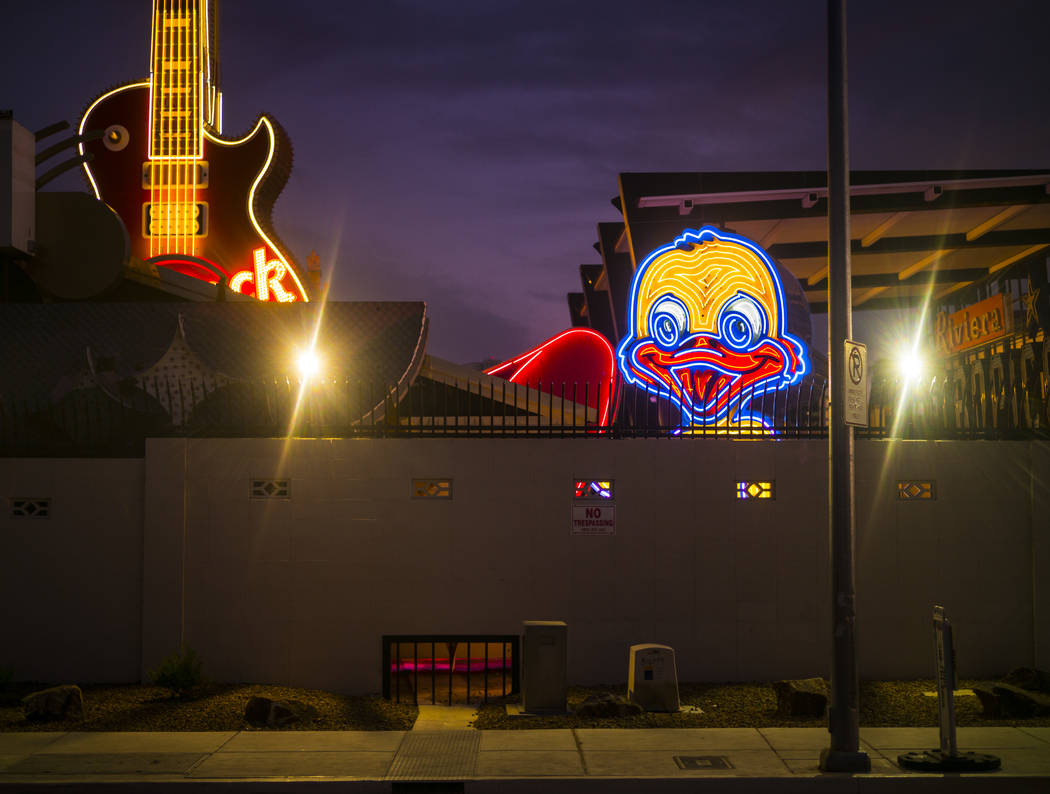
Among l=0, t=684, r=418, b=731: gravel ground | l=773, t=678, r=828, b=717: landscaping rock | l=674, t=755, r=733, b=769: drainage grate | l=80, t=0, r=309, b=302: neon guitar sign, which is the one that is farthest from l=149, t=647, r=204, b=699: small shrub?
l=80, t=0, r=309, b=302: neon guitar sign

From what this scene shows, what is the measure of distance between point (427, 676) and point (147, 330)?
26.5 ft

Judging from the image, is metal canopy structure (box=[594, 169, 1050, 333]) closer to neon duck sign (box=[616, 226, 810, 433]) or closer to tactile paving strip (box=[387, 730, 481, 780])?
neon duck sign (box=[616, 226, 810, 433])

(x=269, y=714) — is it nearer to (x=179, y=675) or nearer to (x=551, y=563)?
(x=179, y=675)

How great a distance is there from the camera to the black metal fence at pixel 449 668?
11.9m

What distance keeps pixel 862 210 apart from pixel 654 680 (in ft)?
63.4

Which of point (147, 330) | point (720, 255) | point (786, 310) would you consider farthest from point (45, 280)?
point (786, 310)

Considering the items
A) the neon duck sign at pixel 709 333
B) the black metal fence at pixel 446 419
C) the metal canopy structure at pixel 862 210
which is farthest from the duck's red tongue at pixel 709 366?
the metal canopy structure at pixel 862 210

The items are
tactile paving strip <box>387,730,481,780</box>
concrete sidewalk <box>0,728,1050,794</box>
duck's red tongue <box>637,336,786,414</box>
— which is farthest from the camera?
duck's red tongue <box>637,336,786,414</box>

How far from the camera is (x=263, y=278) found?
26.3 metres

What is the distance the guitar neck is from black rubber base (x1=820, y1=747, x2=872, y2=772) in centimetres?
2328

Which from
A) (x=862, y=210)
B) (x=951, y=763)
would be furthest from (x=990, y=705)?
(x=862, y=210)

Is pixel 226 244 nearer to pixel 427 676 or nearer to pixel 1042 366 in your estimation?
pixel 427 676

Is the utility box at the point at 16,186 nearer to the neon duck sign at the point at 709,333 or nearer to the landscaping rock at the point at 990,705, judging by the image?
the neon duck sign at the point at 709,333

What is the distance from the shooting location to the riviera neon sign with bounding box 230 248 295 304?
2623 cm
